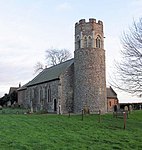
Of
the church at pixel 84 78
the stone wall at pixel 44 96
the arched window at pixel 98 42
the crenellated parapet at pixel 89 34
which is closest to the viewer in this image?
the church at pixel 84 78

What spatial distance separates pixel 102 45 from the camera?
45719mm

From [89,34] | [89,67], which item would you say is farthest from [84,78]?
[89,34]

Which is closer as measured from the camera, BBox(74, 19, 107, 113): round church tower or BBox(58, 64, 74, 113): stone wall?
BBox(74, 19, 107, 113): round church tower

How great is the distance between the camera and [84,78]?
43.4 metres

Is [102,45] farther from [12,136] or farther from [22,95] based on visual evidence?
[12,136]

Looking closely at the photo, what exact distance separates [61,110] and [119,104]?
62.0 ft

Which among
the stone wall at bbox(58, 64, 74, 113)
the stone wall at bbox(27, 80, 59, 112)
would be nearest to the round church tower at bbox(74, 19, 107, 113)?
the stone wall at bbox(58, 64, 74, 113)

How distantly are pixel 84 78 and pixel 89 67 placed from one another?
172 cm

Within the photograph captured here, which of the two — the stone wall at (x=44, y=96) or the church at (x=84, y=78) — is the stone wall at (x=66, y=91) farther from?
the stone wall at (x=44, y=96)

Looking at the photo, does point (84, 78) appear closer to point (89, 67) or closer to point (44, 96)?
point (89, 67)

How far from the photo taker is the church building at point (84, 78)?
141 ft

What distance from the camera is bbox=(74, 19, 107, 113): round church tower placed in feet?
141

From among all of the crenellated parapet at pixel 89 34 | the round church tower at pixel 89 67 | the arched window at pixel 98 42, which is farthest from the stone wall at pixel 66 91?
the arched window at pixel 98 42

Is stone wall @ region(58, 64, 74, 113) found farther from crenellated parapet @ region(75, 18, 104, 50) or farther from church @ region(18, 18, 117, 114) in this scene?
crenellated parapet @ region(75, 18, 104, 50)
